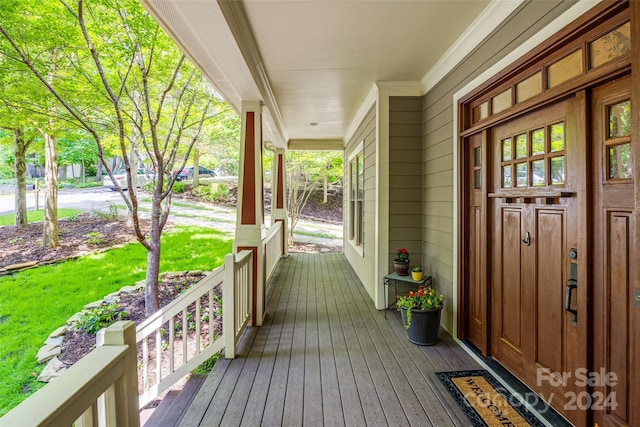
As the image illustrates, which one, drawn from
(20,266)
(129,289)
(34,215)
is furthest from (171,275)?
(34,215)

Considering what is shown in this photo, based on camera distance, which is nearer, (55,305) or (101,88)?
(101,88)

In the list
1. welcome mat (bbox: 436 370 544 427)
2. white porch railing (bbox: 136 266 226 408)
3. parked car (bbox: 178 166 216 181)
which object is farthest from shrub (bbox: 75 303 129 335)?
parked car (bbox: 178 166 216 181)

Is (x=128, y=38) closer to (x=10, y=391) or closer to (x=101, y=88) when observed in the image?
(x=101, y=88)

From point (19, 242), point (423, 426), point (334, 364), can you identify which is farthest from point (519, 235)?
point (19, 242)

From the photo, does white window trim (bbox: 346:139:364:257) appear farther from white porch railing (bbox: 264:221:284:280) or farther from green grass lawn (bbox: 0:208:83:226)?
green grass lawn (bbox: 0:208:83:226)

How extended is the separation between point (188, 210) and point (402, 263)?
12.0 m

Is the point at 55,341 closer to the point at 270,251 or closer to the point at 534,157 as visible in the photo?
the point at 270,251

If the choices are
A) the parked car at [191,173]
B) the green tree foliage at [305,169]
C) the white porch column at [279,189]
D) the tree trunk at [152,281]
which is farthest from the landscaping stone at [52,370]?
the parked car at [191,173]

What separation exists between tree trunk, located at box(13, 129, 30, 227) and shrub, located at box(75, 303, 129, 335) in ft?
12.6

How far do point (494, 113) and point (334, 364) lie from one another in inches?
96.0

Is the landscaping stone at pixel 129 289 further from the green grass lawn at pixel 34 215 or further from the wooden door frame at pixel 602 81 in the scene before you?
the wooden door frame at pixel 602 81

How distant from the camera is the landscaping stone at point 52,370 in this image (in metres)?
3.76

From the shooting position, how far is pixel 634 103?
1.21 m

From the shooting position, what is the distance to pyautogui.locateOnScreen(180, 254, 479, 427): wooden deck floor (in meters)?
1.85
